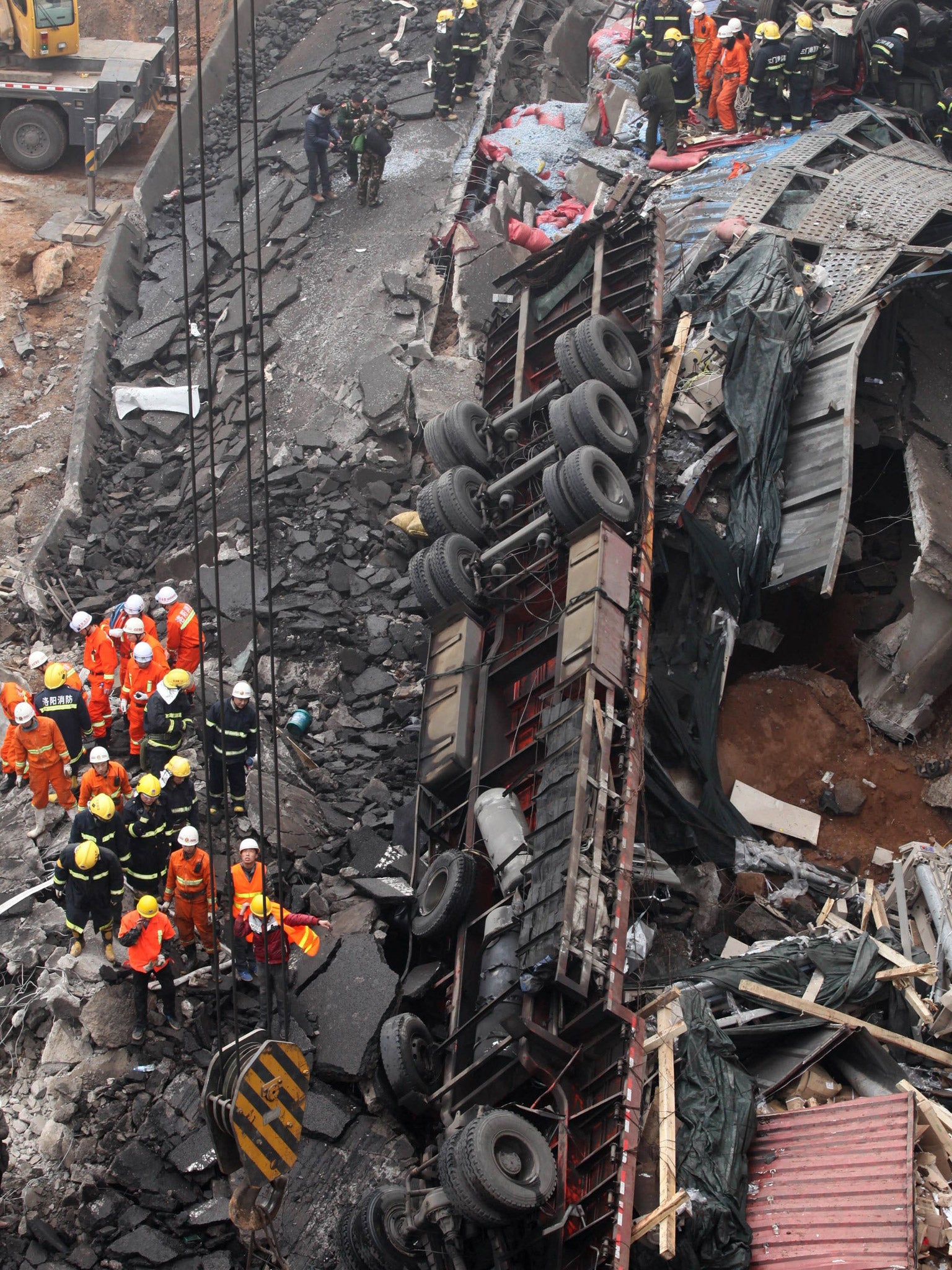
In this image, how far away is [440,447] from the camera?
10.1 m

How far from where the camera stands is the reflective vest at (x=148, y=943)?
6.96 metres

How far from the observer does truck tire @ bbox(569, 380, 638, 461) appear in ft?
29.3

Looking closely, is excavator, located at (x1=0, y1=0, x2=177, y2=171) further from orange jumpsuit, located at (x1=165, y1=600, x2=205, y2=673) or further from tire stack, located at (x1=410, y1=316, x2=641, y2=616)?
orange jumpsuit, located at (x1=165, y1=600, x2=205, y2=673)

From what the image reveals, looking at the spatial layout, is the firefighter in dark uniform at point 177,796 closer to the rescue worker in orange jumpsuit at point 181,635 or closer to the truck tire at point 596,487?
the rescue worker in orange jumpsuit at point 181,635

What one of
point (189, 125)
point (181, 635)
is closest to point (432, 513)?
point (181, 635)

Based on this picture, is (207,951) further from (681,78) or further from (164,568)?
(681,78)

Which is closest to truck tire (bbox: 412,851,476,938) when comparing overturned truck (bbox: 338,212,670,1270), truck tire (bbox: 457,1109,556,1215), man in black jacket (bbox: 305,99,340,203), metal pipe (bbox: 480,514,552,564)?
overturned truck (bbox: 338,212,670,1270)

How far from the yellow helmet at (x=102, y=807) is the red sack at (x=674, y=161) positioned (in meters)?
9.97

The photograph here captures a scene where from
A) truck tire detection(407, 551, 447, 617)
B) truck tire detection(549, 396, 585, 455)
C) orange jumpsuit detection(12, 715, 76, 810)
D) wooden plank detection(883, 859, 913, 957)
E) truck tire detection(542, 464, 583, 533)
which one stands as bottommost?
wooden plank detection(883, 859, 913, 957)

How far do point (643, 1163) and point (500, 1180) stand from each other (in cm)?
100

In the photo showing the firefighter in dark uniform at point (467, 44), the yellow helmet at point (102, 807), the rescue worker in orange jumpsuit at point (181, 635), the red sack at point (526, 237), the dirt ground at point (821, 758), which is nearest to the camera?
the yellow helmet at point (102, 807)

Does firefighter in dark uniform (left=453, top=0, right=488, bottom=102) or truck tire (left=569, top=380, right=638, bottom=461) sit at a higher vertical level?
firefighter in dark uniform (left=453, top=0, right=488, bottom=102)

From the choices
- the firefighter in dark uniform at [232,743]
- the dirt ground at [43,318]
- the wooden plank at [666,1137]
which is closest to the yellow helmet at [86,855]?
the firefighter in dark uniform at [232,743]

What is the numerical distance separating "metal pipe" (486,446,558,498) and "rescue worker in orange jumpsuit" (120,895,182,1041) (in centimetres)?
398
